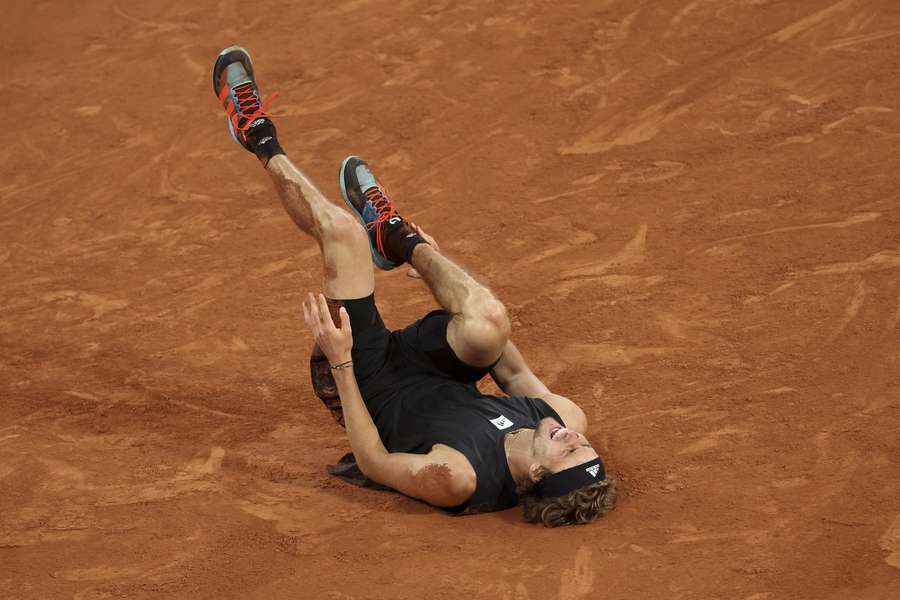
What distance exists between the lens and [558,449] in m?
5.08

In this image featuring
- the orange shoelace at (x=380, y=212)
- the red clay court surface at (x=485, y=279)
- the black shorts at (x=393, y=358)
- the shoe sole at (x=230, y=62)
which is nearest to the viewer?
the red clay court surface at (x=485, y=279)

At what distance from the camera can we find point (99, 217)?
29.2ft

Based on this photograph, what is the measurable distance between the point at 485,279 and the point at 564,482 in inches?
106

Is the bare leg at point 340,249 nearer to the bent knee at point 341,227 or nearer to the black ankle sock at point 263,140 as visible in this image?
the bent knee at point 341,227

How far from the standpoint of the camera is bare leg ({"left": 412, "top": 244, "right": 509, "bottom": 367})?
5.41 meters


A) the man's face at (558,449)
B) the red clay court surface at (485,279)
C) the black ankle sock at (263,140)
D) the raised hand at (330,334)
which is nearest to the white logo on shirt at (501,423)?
the man's face at (558,449)

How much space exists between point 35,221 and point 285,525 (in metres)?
4.65

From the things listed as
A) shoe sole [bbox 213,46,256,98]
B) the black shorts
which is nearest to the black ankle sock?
shoe sole [bbox 213,46,256,98]

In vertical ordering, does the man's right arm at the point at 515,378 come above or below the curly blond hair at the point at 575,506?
above

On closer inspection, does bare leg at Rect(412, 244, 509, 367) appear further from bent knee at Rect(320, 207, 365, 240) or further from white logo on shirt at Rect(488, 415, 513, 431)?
bent knee at Rect(320, 207, 365, 240)

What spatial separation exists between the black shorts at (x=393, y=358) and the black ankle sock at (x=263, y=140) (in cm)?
106

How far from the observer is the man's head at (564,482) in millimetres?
5027

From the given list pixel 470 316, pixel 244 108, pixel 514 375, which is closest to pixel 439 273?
pixel 470 316

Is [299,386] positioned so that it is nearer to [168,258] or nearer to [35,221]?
[168,258]
